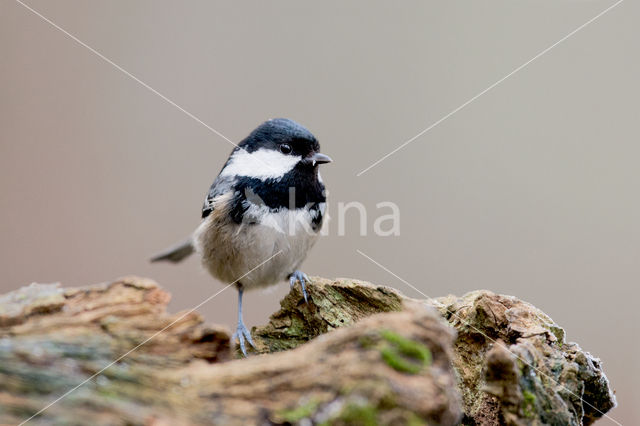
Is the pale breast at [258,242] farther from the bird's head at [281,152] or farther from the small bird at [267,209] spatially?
the bird's head at [281,152]

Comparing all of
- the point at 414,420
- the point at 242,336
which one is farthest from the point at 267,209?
the point at 414,420

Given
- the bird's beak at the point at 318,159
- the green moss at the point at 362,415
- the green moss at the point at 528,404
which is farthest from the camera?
the bird's beak at the point at 318,159

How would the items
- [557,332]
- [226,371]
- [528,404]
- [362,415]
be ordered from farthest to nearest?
[557,332]
[528,404]
[226,371]
[362,415]

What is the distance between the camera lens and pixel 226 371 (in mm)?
1106

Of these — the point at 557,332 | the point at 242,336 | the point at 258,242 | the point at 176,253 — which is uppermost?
the point at 557,332

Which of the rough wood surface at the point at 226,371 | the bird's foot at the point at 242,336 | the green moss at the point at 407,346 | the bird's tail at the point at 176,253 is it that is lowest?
the bird's tail at the point at 176,253

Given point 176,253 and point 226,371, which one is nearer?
point 226,371

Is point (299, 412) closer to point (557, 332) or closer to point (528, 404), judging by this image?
point (528, 404)

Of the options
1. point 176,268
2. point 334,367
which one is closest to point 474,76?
point 176,268

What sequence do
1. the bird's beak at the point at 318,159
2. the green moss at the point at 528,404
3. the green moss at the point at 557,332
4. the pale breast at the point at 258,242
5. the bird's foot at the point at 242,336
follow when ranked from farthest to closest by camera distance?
the bird's beak at the point at 318,159 < the pale breast at the point at 258,242 < the bird's foot at the point at 242,336 < the green moss at the point at 557,332 < the green moss at the point at 528,404

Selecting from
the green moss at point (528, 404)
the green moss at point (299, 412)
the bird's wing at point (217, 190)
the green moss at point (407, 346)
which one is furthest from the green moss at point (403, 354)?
the bird's wing at point (217, 190)

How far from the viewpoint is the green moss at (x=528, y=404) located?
1.26 m

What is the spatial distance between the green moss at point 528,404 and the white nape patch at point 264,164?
1383mm

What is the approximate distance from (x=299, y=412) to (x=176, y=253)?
2.30 meters
